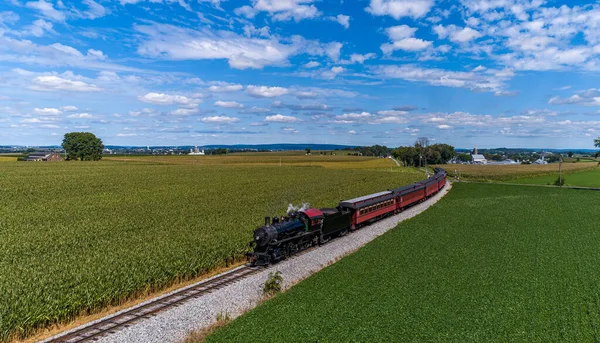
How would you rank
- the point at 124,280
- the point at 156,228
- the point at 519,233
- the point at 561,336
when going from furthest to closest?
the point at 519,233, the point at 156,228, the point at 124,280, the point at 561,336

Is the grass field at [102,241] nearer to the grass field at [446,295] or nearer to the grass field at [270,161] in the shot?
the grass field at [446,295]

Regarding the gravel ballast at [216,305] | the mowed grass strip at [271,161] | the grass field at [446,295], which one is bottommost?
the gravel ballast at [216,305]

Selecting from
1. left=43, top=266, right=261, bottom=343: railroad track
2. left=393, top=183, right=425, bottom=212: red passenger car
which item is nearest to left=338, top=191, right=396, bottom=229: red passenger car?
left=393, top=183, right=425, bottom=212: red passenger car

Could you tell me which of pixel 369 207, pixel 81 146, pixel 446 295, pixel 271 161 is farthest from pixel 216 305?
pixel 81 146

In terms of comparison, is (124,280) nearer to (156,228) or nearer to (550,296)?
(156,228)

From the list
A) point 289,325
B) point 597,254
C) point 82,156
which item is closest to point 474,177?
point 597,254

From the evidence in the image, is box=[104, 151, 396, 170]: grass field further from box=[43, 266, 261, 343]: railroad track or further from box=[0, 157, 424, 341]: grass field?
box=[43, 266, 261, 343]: railroad track

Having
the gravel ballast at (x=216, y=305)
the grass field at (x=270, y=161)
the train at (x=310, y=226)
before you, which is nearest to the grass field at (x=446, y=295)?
the gravel ballast at (x=216, y=305)
